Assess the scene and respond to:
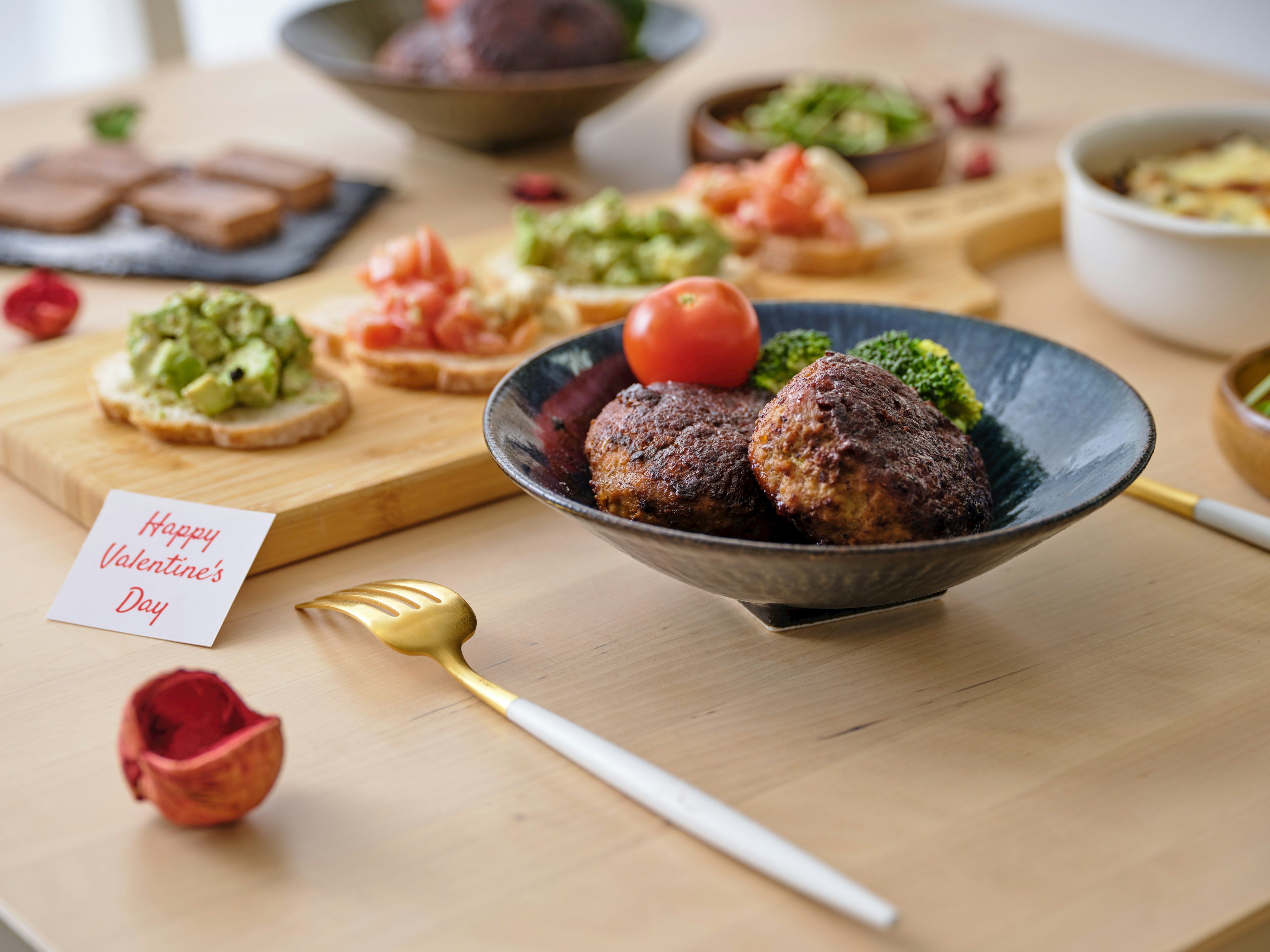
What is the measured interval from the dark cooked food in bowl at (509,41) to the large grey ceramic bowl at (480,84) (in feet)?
0.12

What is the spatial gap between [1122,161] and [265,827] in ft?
8.77

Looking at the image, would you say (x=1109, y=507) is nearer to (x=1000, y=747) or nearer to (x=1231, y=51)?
(x=1000, y=747)

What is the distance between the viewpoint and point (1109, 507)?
89.8 inches

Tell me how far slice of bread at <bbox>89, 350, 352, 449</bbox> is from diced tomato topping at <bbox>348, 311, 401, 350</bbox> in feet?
0.56

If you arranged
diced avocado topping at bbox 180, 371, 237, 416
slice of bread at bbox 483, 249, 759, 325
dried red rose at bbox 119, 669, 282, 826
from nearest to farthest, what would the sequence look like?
dried red rose at bbox 119, 669, 282, 826, diced avocado topping at bbox 180, 371, 237, 416, slice of bread at bbox 483, 249, 759, 325

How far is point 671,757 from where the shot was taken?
5.47 feet

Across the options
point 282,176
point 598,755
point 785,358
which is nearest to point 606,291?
point 785,358

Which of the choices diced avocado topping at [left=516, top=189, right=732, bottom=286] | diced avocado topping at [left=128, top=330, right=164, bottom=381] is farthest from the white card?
diced avocado topping at [left=516, top=189, right=732, bottom=286]

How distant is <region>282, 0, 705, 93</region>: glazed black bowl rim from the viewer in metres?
3.70

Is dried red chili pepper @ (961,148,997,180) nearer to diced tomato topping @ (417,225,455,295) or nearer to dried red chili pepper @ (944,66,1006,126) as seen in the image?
dried red chili pepper @ (944,66,1006,126)

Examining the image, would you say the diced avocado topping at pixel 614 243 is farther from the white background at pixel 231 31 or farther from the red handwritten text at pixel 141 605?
the white background at pixel 231 31

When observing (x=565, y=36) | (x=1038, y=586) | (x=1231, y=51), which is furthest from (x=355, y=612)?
(x=1231, y=51)

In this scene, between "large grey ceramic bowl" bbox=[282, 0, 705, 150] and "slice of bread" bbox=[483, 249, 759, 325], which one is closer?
"slice of bread" bbox=[483, 249, 759, 325]

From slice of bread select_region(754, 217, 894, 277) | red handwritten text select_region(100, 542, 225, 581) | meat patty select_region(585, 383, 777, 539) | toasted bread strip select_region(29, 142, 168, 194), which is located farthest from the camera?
toasted bread strip select_region(29, 142, 168, 194)
